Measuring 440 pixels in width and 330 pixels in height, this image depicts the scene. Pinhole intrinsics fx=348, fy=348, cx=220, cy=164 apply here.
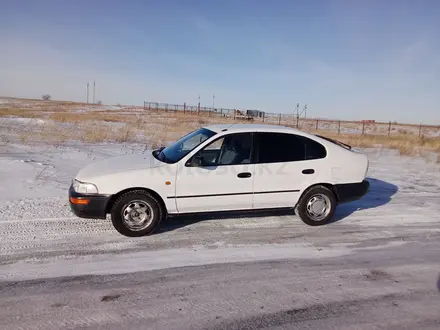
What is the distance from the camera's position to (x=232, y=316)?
3.10m

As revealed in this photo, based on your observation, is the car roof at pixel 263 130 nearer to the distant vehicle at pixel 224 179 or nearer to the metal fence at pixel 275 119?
the distant vehicle at pixel 224 179

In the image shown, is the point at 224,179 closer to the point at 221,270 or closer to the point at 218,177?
the point at 218,177

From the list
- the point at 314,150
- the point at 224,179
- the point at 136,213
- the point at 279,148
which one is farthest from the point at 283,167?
the point at 136,213

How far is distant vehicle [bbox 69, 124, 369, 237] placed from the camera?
15.8 feet

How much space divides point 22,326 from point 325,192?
14.6 feet

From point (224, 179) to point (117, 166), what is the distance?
5.19 feet

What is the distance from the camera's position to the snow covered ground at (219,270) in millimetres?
3102

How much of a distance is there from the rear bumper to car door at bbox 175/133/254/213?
159cm

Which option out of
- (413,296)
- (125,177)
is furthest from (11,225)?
(413,296)

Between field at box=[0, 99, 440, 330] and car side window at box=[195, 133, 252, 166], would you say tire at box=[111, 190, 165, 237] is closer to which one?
field at box=[0, 99, 440, 330]

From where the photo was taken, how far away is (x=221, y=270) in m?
3.99

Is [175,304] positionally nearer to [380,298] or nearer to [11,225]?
[380,298]

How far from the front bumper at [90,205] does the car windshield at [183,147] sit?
42.4 inches

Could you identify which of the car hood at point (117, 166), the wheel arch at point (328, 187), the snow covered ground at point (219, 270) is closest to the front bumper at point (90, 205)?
the car hood at point (117, 166)
